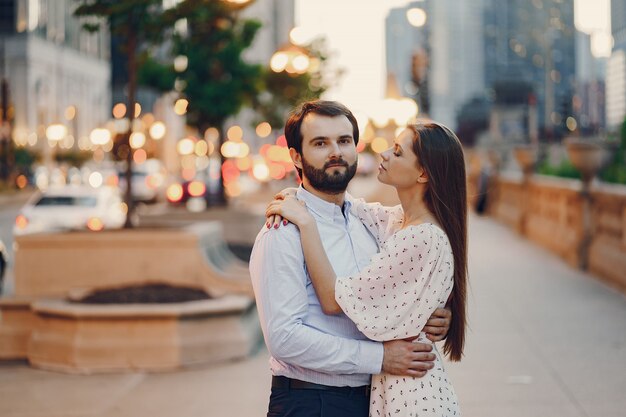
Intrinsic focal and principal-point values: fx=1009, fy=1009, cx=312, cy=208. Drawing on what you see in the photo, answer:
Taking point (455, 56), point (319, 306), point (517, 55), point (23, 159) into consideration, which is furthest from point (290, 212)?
point (455, 56)

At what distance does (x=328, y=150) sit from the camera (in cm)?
373

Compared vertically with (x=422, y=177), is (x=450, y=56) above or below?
above

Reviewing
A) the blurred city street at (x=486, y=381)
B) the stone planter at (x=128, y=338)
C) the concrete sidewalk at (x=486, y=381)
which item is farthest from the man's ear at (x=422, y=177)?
the stone planter at (x=128, y=338)

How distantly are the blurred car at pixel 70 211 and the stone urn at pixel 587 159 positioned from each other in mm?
9397

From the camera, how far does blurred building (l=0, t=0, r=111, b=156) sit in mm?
87375

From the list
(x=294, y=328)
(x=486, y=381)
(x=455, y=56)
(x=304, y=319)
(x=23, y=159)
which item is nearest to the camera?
(x=294, y=328)

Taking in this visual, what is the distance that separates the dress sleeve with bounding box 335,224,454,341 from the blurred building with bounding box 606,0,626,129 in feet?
111

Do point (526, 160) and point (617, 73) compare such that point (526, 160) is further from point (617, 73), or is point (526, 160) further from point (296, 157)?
point (617, 73)

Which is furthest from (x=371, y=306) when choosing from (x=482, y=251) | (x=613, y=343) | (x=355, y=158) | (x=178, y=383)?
(x=482, y=251)

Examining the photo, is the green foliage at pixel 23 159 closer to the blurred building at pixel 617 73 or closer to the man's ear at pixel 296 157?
the blurred building at pixel 617 73

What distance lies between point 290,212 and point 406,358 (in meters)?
0.69

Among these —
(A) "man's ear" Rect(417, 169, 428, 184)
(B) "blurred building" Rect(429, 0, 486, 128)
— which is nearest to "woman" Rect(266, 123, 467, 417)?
(A) "man's ear" Rect(417, 169, 428, 184)

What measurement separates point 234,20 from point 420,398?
1902 cm

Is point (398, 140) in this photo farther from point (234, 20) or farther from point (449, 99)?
point (449, 99)
